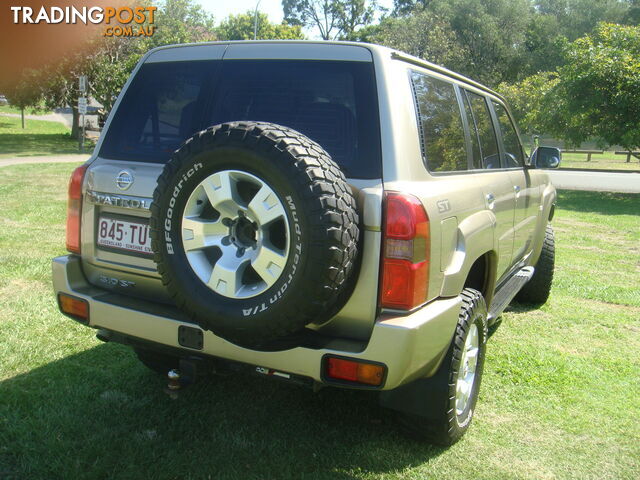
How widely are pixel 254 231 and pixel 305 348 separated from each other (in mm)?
513

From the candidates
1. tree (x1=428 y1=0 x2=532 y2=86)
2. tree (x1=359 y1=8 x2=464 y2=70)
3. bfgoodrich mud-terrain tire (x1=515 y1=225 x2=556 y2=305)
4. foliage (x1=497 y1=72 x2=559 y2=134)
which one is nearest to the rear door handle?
bfgoodrich mud-terrain tire (x1=515 y1=225 x2=556 y2=305)

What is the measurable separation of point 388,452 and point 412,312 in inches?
36.5

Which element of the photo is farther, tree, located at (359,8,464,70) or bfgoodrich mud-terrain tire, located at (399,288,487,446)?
tree, located at (359,8,464,70)

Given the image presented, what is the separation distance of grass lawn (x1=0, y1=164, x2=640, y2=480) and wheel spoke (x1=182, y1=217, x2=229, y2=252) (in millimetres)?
1074

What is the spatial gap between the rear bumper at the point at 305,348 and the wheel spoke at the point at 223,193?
1.84 ft

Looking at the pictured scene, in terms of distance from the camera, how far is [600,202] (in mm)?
14430

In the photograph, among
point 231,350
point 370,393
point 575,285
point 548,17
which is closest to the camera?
point 231,350

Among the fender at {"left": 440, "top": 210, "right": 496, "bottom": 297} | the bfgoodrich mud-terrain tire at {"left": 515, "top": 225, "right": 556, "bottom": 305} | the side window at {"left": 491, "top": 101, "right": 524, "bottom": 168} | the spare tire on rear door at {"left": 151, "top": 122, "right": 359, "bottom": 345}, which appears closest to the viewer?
the spare tire on rear door at {"left": 151, "top": 122, "right": 359, "bottom": 345}

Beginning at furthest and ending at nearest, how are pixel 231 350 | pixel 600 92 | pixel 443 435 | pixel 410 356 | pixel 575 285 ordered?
pixel 600 92 → pixel 575 285 → pixel 443 435 → pixel 231 350 → pixel 410 356

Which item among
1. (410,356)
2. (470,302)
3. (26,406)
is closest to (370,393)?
(470,302)

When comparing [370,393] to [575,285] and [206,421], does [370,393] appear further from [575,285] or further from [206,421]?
[575,285]

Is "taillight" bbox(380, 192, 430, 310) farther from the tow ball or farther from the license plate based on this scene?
the license plate

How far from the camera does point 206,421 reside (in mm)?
3076

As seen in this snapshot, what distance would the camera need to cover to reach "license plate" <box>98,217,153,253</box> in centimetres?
277
